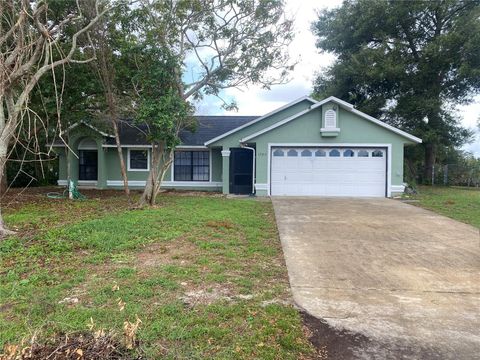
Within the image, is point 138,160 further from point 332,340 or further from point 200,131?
point 332,340

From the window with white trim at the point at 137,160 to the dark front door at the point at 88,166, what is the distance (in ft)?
6.28

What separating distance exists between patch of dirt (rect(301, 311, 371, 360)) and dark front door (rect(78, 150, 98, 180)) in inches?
715

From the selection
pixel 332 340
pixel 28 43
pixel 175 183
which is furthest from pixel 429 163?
pixel 332 340

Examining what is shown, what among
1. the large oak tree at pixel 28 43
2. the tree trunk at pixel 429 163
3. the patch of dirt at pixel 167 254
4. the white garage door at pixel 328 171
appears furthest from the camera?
the tree trunk at pixel 429 163

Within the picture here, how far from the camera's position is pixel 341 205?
1331 centimetres

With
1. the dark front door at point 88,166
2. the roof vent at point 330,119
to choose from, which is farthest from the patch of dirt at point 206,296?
the dark front door at point 88,166

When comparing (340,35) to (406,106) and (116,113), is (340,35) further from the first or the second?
(116,113)

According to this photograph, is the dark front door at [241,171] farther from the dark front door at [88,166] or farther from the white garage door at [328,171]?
the dark front door at [88,166]

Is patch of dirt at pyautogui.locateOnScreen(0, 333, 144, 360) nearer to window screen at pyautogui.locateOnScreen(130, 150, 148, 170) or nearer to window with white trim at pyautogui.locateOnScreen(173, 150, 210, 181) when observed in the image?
window with white trim at pyautogui.locateOnScreen(173, 150, 210, 181)

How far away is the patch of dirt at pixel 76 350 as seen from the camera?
245 centimetres

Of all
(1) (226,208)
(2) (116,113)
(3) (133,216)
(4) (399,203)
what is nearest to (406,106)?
(4) (399,203)

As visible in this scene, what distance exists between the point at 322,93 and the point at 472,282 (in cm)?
2268

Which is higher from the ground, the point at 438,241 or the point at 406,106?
the point at 406,106

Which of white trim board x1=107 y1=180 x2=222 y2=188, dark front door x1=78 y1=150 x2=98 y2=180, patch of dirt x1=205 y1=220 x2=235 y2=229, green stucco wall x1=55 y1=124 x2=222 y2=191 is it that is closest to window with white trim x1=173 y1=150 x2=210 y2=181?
white trim board x1=107 y1=180 x2=222 y2=188
